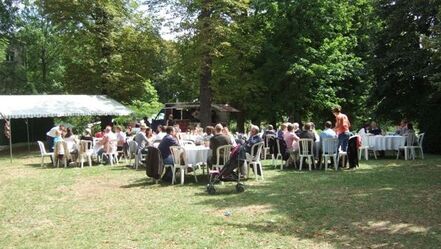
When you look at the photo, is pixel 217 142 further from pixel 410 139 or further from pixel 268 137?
pixel 410 139

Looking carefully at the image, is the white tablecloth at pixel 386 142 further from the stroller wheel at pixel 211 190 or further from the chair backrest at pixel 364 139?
the stroller wheel at pixel 211 190

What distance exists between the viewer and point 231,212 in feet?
24.9

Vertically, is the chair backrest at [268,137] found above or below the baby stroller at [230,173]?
above

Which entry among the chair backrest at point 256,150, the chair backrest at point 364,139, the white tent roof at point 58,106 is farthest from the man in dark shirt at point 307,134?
the white tent roof at point 58,106

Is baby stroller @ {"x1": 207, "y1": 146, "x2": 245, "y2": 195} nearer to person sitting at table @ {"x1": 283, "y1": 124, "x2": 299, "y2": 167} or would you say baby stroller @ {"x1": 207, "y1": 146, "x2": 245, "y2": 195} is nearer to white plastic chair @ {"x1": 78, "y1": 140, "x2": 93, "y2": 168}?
person sitting at table @ {"x1": 283, "y1": 124, "x2": 299, "y2": 167}

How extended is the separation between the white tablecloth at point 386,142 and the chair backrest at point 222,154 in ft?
23.4

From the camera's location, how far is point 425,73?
17062mm

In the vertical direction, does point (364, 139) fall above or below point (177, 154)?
above

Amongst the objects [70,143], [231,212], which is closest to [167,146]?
[231,212]

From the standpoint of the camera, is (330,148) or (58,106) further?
(58,106)

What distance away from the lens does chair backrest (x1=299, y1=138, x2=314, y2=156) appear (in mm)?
12797

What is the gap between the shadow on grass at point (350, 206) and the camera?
5.98 meters

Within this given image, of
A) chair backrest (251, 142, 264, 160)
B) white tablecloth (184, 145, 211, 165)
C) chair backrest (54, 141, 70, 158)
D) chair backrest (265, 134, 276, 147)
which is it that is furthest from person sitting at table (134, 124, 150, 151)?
chair backrest (251, 142, 264, 160)

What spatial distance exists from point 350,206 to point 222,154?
3352mm
